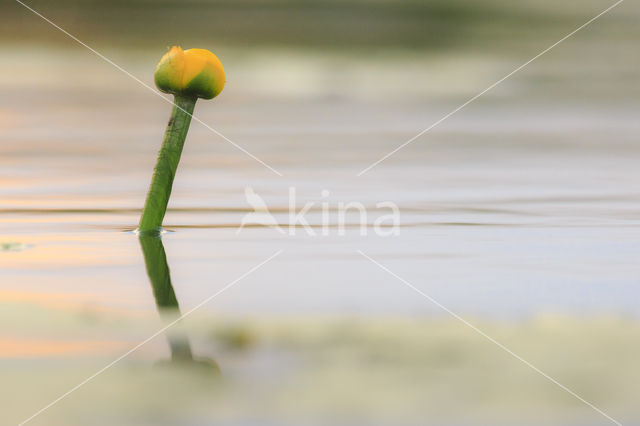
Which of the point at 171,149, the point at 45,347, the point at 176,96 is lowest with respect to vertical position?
the point at 45,347

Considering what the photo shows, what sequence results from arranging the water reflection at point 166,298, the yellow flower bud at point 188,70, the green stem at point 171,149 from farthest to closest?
1. the green stem at point 171,149
2. the yellow flower bud at point 188,70
3. the water reflection at point 166,298

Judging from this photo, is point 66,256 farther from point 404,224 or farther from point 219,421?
point 219,421

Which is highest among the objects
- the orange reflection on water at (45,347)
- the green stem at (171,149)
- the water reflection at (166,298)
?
the green stem at (171,149)

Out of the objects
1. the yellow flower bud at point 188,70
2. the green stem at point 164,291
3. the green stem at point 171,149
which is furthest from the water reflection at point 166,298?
the yellow flower bud at point 188,70

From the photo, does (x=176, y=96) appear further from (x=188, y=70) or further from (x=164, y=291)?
(x=164, y=291)

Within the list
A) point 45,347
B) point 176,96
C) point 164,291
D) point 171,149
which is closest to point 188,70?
point 176,96

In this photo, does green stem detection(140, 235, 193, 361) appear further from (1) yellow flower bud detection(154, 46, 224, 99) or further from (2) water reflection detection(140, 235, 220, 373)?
(1) yellow flower bud detection(154, 46, 224, 99)

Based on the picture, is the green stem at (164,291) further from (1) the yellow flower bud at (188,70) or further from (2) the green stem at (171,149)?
(1) the yellow flower bud at (188,70)
